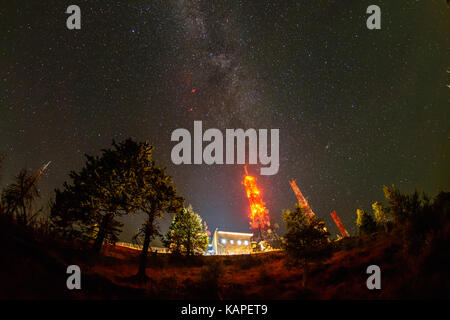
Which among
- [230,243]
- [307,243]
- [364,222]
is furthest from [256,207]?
[307,243]

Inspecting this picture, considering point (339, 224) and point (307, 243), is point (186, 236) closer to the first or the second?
point (307, 243)

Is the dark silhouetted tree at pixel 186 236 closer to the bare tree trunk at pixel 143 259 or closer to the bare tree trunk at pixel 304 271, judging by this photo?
the bare tree trunk at pixel 143 259

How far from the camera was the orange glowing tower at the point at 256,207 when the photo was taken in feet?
232

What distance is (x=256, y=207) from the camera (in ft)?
254

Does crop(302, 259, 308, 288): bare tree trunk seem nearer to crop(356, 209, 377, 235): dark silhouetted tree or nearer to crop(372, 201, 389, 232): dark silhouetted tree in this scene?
crop(356, 209, 377, 235): dark silhouetted tree

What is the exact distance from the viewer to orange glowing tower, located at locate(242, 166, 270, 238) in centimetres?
Answer: 7062

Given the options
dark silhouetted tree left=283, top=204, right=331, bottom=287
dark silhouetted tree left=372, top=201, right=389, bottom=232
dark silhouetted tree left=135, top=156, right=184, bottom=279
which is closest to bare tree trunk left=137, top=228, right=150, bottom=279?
dark silhouetted tree left=135, top=156, right=184, bottom=279

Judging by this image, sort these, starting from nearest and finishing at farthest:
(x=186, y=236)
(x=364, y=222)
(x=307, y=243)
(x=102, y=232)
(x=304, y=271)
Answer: (x=304, y=271) < (x=307, y=243) < (x=102, y=232) < (x=186, y=236) < (x=364, y=222)
